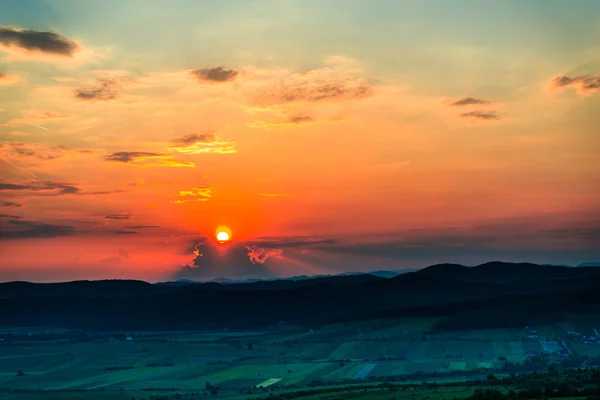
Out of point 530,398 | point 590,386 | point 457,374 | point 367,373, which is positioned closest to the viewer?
point 530,398

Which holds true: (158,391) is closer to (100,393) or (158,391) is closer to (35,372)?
(100,393)

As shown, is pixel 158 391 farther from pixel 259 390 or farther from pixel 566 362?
pixel 566 362

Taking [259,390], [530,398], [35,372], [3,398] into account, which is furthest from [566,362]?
[35,372]

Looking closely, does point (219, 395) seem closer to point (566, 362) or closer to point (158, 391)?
point (158, 391)

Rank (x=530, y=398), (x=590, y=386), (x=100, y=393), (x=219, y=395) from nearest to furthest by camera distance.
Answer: (x=530, y=398) < (x=590, y=386) < (x=219, y=395) < (x=100, y=393)

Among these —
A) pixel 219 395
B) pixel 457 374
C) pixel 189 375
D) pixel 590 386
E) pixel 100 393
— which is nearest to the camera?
pixel 590 386

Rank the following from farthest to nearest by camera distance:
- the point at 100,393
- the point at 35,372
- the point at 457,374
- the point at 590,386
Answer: the point at 35,372
the point at 457,374
the point at 100,393
the point at 590,386

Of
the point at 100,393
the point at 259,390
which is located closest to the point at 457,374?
the point at 259,390

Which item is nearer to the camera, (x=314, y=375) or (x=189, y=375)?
(x=314, y=375)

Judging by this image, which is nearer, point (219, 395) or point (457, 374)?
point (219, 395)
